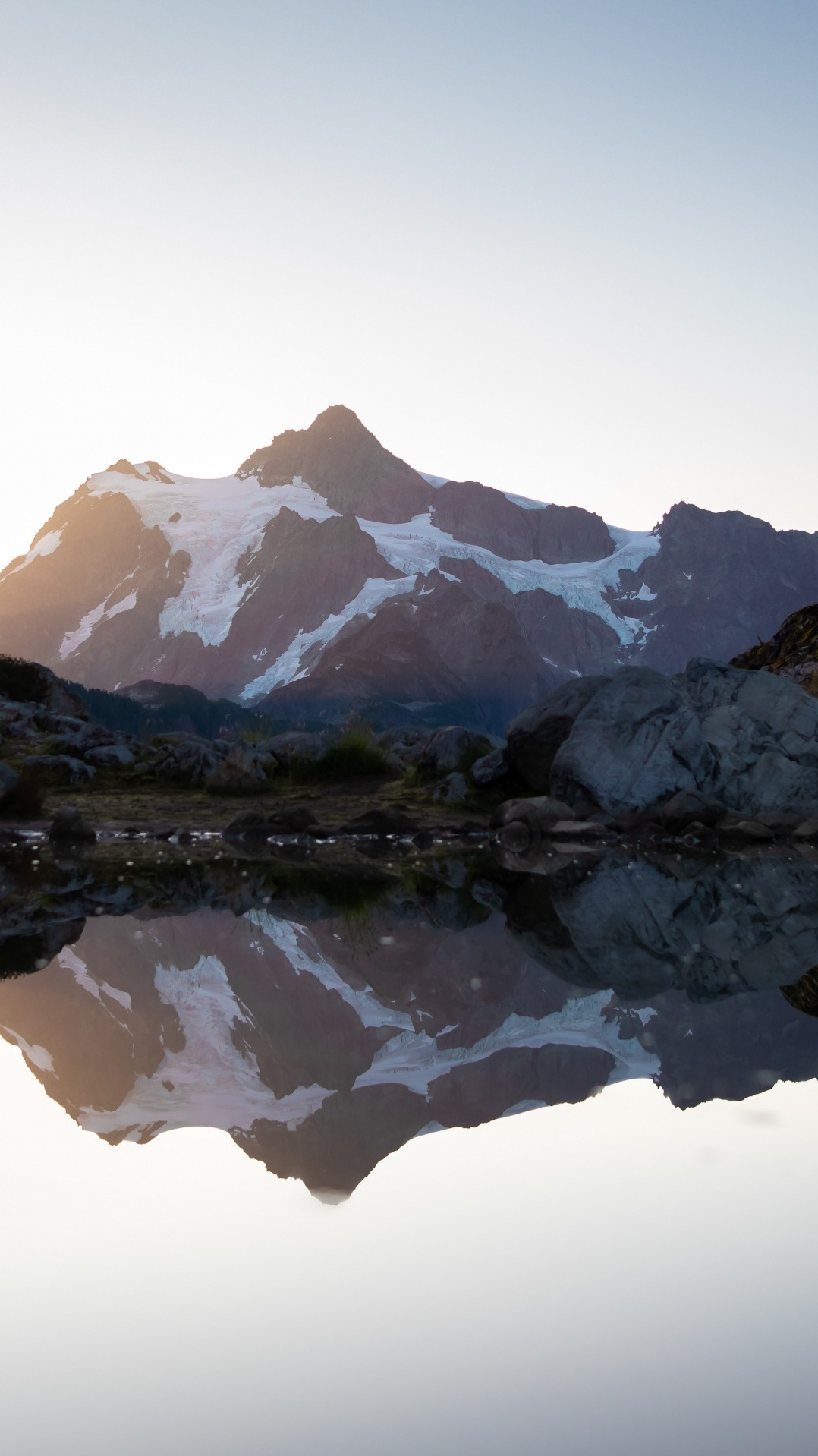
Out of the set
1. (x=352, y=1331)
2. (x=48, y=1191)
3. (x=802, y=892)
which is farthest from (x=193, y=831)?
(x=352, y=1331)

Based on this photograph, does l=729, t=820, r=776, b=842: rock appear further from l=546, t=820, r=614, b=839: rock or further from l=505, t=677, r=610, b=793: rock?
l=505, t=677, r=610, b=793: rock

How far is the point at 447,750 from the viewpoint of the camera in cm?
3169

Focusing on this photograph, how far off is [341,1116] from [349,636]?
16653 centimetres

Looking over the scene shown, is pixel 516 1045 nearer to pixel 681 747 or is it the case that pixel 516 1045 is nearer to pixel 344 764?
pixel 681 747

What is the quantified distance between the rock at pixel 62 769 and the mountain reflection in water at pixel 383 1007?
63.3 ft

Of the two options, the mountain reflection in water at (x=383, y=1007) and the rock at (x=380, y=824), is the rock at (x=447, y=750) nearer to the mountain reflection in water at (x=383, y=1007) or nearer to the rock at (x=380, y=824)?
the rock at (x=380, y=824)

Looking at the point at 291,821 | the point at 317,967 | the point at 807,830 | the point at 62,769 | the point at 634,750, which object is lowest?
the point at 291,821

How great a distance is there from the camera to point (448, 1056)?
22.2 feet

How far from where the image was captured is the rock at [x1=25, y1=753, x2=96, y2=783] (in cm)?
3347

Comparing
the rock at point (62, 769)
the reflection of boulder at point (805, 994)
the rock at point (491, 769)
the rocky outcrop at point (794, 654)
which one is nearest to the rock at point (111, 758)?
the rock at point (62, 769)

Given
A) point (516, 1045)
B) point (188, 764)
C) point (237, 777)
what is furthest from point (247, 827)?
point (516, 1045)

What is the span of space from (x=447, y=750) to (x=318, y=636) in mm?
148721

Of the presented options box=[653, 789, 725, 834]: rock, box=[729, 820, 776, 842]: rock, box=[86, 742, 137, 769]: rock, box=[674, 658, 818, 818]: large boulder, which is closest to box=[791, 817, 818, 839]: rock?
box=[729, 820, 776, 842]: rock

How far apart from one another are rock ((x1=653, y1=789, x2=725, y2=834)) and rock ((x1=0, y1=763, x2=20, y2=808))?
585 inches
